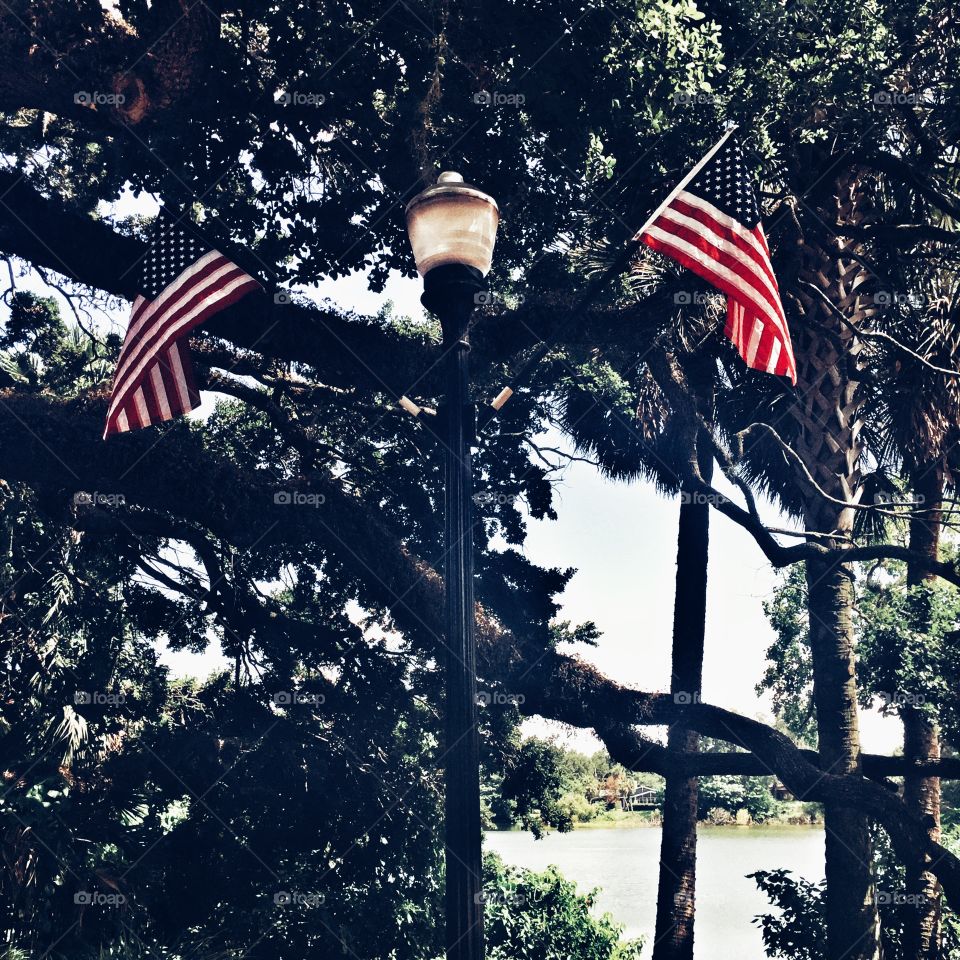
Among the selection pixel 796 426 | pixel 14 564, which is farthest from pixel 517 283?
pixel 14 564

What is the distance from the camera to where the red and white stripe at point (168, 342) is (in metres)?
6.68

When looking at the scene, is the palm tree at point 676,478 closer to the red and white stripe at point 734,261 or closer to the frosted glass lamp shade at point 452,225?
the red and white stripe at point 734,261

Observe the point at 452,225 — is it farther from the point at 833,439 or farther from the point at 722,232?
the point at 833,439

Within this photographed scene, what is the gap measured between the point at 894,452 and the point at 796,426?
176 centimetres

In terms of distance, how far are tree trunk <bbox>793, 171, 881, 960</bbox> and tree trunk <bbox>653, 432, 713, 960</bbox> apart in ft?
5.27

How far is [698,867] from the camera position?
75.7 feet

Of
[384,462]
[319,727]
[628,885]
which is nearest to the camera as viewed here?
[319,727]

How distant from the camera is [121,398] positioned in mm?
7273

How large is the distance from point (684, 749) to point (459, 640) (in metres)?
8.12

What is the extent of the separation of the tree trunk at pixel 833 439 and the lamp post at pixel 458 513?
25.3 ft

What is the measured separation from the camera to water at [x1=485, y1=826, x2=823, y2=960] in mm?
17177

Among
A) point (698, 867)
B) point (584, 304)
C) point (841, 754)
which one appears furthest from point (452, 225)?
point (698, 867)

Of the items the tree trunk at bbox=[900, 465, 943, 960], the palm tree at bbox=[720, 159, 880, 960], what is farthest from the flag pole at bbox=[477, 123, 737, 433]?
the tree trunk at bbox=[900, 465, 943, 960]

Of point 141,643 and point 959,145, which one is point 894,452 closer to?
point 959,145
